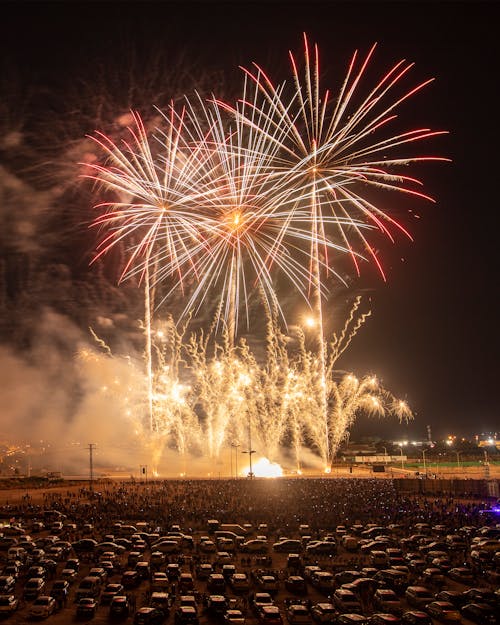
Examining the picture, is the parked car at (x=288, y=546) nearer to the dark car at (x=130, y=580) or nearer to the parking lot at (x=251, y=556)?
the parking lot at (x=251, y=556)

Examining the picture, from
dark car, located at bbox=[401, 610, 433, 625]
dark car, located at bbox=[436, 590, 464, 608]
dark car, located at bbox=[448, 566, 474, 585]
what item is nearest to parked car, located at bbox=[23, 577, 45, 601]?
dark car, located at bbox=[401, 610, 433, 625]

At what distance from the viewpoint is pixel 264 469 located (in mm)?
36562

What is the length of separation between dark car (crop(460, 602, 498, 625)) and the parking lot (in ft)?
0.09

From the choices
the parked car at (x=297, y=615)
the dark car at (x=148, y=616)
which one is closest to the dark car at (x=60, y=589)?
the dark car at (x=148, y=616)

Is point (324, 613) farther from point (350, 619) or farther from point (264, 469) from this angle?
point (264, 469)

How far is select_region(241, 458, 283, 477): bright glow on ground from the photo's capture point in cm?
3609

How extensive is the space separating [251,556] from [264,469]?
62.2ft

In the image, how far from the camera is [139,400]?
38094mm

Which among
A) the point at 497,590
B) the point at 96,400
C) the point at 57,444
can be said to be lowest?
the point at 497,590

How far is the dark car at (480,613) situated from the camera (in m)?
12.6

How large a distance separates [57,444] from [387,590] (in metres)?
34.3

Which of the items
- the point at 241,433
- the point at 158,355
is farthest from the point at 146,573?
the point at 241,433

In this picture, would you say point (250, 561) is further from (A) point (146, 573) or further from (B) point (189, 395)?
(B) point (189, 395)

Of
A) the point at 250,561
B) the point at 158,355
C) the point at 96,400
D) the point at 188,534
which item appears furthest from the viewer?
the point at 96,400
